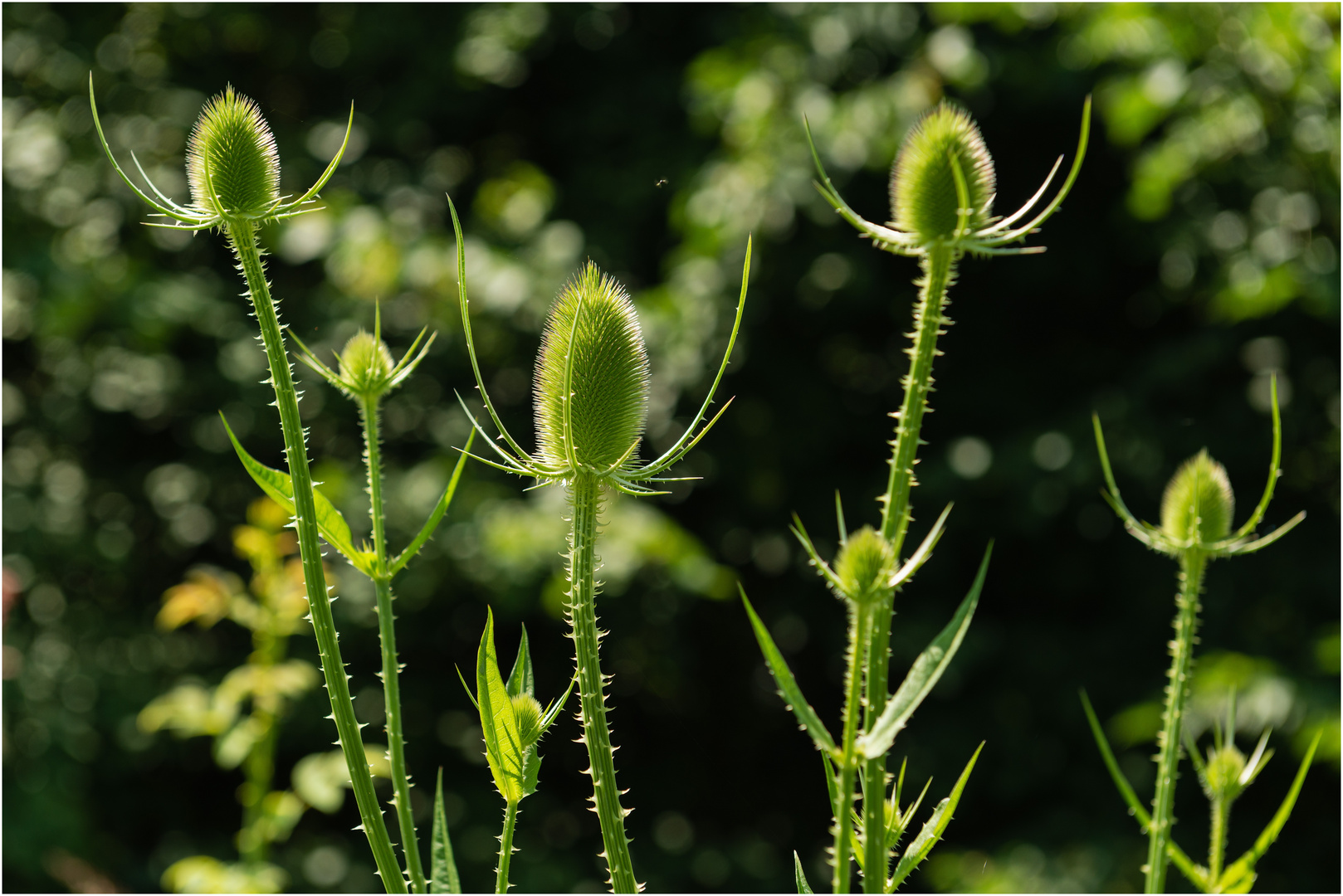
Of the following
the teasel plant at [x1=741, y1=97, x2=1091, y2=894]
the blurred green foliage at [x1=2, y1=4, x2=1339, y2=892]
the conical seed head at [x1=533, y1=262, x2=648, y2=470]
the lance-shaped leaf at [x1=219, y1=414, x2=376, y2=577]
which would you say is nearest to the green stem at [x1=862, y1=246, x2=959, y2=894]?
the teasel plant at [x1=741, y1=97, x2=1091, y2=894]

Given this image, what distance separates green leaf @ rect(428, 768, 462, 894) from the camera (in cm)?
46

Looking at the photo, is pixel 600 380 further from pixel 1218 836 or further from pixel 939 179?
pixel 1218 836

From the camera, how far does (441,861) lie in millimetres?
487

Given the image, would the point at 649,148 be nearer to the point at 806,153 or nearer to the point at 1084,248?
the point at 806,153

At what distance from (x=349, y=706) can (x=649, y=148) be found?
2721mm

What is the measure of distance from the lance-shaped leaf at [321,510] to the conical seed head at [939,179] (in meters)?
0.28

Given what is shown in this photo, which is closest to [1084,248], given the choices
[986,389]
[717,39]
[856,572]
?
[986,389]

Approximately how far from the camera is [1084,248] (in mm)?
2814

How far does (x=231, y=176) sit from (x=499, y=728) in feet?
0.84

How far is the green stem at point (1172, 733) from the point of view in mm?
512

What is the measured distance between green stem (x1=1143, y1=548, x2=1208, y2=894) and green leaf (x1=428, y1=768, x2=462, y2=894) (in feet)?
1.05

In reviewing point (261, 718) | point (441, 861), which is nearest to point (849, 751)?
point (441, 861)

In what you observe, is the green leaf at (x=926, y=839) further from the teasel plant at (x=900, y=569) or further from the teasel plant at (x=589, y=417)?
the teasel plant at (x=589, y=417)

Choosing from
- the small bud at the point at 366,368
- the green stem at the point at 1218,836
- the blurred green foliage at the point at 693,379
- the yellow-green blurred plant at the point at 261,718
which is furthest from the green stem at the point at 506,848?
the blurred green foliage at the point at 693,379
